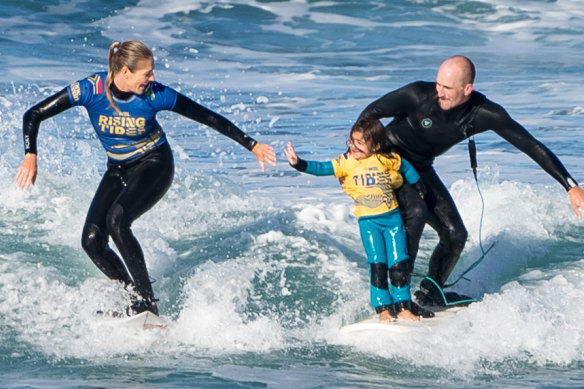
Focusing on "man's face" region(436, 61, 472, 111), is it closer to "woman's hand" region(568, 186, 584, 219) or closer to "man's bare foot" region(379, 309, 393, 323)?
"woman's hand" region(568, 186, 584, 219)

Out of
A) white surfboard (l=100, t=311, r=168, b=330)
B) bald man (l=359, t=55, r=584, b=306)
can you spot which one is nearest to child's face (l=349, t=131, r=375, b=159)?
bald man (l=359, t=55, r=584, b=306)

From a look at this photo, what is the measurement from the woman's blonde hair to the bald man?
4.71ft

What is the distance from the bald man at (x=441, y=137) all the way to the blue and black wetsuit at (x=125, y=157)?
0.99m

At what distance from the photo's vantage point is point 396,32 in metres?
23.4

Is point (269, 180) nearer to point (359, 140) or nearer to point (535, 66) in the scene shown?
point (359, 140)

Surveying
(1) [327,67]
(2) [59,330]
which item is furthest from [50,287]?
(1) [327,67]

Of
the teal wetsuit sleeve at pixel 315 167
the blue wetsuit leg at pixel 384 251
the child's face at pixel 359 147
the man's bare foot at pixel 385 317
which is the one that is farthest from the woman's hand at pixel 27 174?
the man's bare foot at pixel 385 317

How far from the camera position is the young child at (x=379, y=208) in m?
6.62

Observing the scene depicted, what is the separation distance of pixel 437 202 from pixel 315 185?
4.51 metres

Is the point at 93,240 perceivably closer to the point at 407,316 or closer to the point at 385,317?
the point at 385,317

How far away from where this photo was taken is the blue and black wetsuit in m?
6.68

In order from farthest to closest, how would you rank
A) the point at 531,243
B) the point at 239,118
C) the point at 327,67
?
the point at 327,67
the point at 239,118
the point at 531,243

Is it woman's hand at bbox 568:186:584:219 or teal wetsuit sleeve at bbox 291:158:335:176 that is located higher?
teal wetsuit sleeve at bbox 291:158:335:176

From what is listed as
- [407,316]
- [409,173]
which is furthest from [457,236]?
[407,316]
